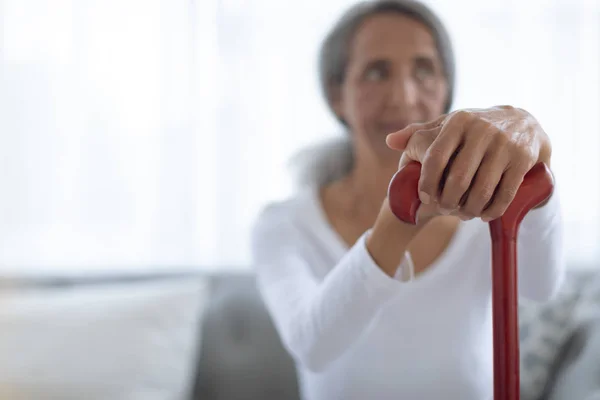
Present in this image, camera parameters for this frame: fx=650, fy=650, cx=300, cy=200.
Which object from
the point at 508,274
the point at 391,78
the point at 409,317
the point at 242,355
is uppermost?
the point at 391,78

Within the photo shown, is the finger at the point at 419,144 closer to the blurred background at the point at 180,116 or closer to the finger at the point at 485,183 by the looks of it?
the finger at the point at 485,183

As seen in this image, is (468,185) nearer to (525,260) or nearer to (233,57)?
(525,260)

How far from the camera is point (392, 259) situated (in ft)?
1.47

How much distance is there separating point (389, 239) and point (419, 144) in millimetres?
94

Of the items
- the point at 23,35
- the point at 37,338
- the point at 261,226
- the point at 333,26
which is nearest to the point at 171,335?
the point at 37,338

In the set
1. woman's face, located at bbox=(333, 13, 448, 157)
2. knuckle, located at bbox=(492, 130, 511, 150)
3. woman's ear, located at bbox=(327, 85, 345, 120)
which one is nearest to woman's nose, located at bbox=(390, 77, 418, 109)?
woman's face, located at bbox=(333, 13, 448, 157)

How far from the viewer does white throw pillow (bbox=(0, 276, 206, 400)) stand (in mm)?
896

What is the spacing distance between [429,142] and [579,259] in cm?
95

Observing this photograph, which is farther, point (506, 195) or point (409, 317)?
point (409, 317)

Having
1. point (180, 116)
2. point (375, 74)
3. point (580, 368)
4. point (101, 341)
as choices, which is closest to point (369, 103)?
point (375, 74)

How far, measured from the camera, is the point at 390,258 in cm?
45

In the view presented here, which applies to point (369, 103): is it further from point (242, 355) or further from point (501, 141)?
point (242, 355)

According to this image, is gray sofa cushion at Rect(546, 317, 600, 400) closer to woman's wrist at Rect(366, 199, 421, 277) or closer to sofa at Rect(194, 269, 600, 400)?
sofa at Rect(194, 269, 600, 400)

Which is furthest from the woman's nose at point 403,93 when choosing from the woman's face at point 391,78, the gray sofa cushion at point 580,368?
the gray sofa cushion at point 580,368
